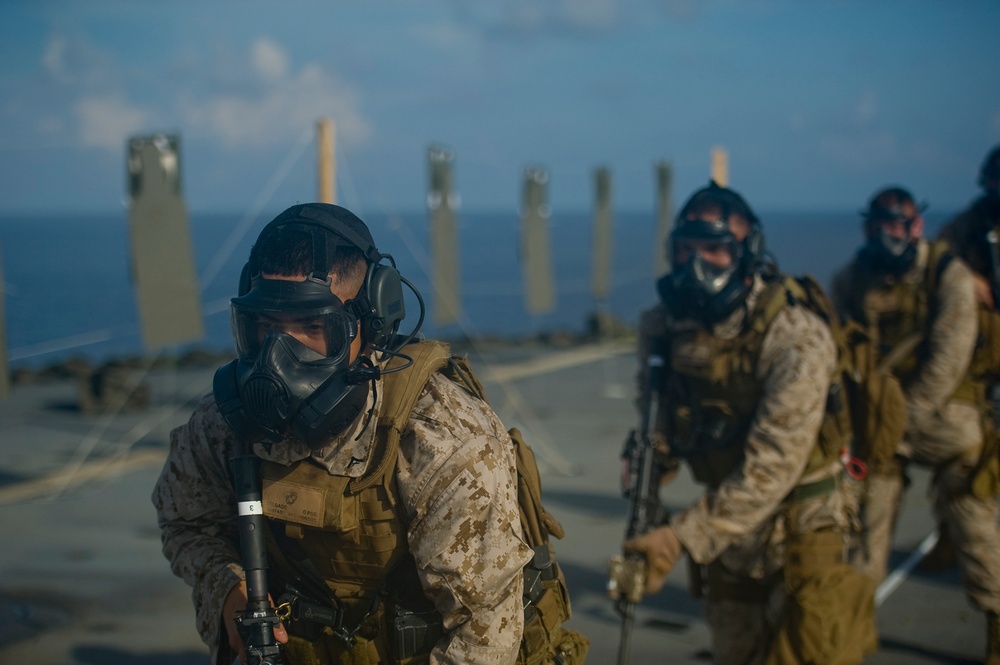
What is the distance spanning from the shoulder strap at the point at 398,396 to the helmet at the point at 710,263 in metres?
1.68

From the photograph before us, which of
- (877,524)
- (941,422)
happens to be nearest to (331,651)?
(877,524)

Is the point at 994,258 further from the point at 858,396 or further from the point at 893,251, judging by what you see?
the point at 858,396

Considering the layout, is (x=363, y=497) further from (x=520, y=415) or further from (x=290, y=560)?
(x=520, y=415)

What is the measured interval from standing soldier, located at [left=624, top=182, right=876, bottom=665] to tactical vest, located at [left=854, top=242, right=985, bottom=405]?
1452mm

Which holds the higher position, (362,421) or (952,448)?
(362,421)

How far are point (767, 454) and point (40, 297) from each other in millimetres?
21302

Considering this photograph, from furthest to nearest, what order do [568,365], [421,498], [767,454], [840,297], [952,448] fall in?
1. [568,365]
2. [840,297]
3. [952,448]
4. [767,454]
5. [421,498]

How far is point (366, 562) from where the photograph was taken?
7.98ft

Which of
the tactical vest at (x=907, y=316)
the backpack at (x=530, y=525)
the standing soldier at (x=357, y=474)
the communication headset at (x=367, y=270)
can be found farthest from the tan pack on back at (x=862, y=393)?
the communication headset at (x=367, y=270)

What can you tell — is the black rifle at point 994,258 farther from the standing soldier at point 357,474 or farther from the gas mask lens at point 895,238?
the standing soldier at point 357,474

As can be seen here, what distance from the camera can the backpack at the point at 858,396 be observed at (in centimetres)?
413

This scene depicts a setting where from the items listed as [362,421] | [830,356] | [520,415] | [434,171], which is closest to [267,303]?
[362,421]

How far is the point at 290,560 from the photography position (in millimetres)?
2557

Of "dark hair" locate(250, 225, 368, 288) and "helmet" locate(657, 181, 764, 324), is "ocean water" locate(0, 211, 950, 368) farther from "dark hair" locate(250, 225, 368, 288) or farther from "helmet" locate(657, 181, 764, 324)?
"helmet" locate(657, 181, 764, 324)
